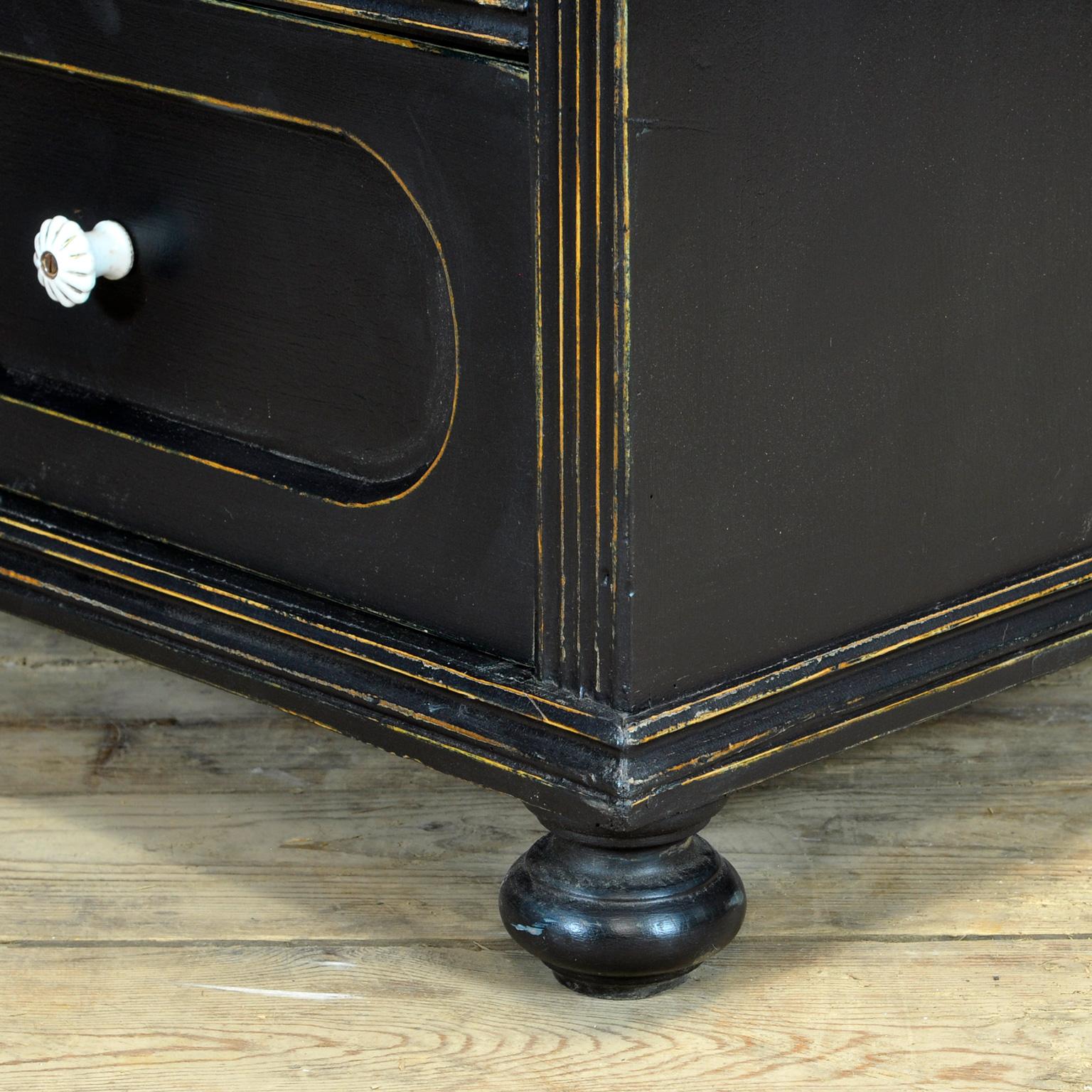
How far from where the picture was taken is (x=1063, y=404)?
0.92 m

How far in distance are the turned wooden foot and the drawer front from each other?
10 centimetres

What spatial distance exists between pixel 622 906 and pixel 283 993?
0.55 feet

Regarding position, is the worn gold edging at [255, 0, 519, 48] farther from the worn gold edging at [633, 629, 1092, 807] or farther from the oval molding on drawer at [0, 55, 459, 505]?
the worn gold edging at [633, 629, 1092, 807]

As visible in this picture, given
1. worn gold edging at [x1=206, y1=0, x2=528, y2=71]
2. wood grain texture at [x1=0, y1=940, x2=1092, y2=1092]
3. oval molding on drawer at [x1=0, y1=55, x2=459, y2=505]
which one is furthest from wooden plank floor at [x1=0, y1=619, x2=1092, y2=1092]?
worn gold edging at [x1=206, y1=0, x2=528, y2=71]

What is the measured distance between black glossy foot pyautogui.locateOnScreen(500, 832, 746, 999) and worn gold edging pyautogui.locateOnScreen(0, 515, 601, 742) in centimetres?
7

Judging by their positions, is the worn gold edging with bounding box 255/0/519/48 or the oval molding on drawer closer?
the worn gold edging with bounding box 255/0/519/48

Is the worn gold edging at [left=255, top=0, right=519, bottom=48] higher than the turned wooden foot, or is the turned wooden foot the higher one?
the worn gold edging at [left=255, top=0, right=519, bottom=48]

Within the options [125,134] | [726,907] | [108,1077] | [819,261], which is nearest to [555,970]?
[726,907]

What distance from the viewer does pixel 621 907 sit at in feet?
2.74

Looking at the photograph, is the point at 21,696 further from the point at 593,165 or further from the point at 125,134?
the point at 593,165

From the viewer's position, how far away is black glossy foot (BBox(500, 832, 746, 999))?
832 mm

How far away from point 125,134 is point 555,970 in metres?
0.45

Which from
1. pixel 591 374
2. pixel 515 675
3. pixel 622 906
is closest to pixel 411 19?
pixel 591 374

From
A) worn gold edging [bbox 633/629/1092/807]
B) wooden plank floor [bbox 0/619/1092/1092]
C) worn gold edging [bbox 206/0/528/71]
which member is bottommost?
wooden plank floor [bbox 0/619/1092/1092]
